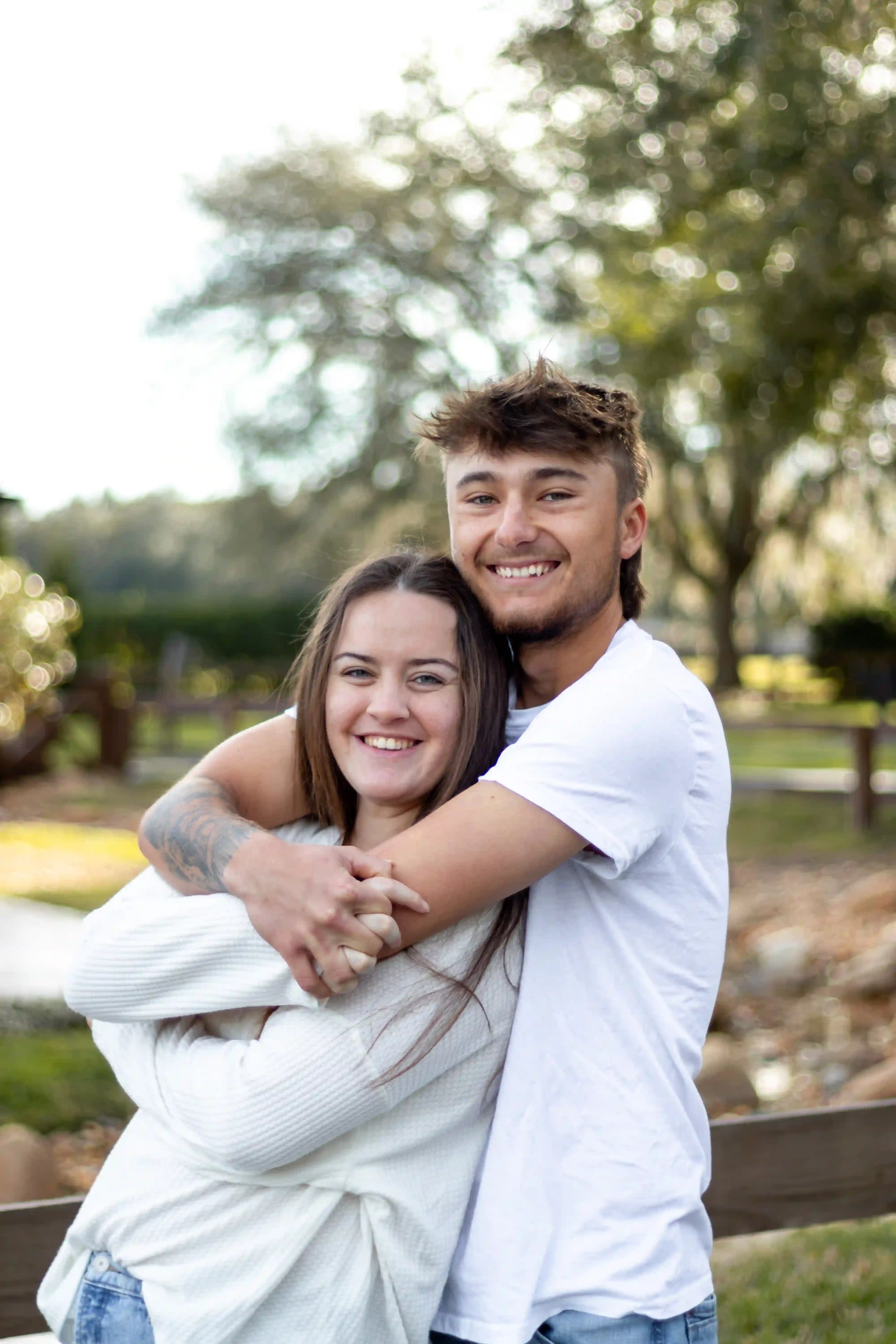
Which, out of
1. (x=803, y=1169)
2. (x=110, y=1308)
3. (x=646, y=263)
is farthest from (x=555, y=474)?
(x=646, y=263)

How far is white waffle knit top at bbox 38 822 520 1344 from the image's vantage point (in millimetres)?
1690

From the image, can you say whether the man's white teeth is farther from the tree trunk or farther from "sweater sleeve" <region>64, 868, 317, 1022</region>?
the tree trunk

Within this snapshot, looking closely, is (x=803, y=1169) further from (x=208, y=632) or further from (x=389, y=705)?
(x=208, y=632)

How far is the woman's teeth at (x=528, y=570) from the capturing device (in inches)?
78.6

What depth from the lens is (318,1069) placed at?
5.53ft

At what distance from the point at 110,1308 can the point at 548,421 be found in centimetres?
134

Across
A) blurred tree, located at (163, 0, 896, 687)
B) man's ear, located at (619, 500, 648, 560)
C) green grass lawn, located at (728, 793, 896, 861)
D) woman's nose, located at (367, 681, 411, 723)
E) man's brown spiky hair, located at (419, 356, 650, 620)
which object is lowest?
green grass lawn, located at (728, 793, 896, 861)

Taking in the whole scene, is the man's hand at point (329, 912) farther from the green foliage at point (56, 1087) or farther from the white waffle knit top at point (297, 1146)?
the green foliage at point (56, 1087)

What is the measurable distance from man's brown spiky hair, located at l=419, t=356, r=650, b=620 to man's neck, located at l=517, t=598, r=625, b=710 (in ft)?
0.38

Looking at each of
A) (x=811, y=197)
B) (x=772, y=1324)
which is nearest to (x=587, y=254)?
(x=811, y=197)

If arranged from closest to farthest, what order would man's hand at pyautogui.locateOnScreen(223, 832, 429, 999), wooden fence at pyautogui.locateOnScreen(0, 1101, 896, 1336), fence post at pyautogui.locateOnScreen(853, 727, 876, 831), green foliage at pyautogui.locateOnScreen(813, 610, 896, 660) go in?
man's hand at pyautogui.locateOnScreen(223, 832, 429, 999) → wooden fence at pyautogui.locateOnScreen(0, 1101, 896, 1336) → fence post at pyautogui.locateOnScreen(853, 727, 876, 831) → green foliage at pyautogui.locateOnScreen(813, 610, 896, 660)

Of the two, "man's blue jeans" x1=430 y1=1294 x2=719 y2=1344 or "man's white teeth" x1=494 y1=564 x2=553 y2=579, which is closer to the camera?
"man's blue jeans" x1=430 y1=1294 x2=719 y2=1344

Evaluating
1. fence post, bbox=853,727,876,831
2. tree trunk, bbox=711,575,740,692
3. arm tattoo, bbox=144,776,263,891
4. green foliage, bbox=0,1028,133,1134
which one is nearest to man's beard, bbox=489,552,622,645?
arm tattoo, bbox=144,776,263,891

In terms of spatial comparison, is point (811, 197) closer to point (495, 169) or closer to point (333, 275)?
point (495, 169)
